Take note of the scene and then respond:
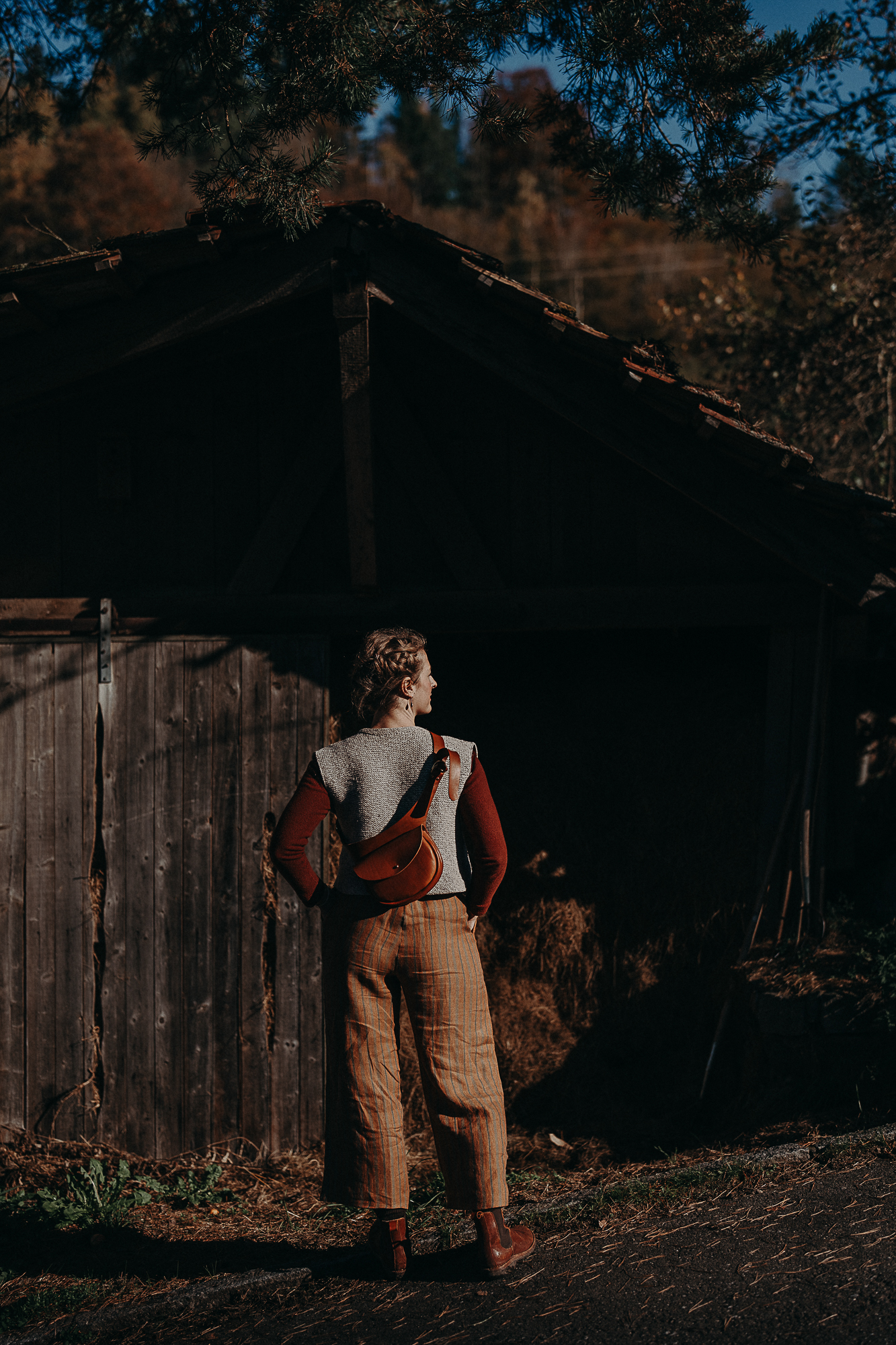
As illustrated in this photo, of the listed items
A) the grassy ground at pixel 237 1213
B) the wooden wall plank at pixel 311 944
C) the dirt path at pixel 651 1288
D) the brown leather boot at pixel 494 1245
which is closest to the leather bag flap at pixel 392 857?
the brown leather boot at pixel 494 1245

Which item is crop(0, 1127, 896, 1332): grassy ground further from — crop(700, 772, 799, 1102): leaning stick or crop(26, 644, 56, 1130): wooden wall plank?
crop(700, 772, 799, 1102): leaning stick

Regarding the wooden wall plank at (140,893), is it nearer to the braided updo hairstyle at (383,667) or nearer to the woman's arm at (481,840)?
the braided updo hairstyle at (383,667)

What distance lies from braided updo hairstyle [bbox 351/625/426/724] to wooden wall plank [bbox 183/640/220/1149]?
2.00 m

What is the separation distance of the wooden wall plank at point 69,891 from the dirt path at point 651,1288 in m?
2.05

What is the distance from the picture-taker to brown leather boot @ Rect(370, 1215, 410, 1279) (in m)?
3.46

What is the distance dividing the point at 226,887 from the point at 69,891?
0.86 metres

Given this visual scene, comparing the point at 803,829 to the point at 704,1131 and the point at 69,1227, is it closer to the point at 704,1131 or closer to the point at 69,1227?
the point at 704,1131

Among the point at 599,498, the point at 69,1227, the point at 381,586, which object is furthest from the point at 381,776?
the point at 69,1227

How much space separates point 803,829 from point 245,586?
3.28 meters

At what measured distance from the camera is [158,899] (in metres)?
5.26

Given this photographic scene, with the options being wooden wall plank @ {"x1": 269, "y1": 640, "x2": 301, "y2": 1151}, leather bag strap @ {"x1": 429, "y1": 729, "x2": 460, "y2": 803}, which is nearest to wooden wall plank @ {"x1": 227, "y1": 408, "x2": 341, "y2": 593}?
wooden wall plank @ {"x1": 269, "y1": 640, "x2": 301, "y2": 1151}

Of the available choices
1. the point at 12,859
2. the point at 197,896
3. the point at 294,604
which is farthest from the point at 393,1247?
the point at 294,604

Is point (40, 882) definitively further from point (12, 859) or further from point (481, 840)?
point (481, 840)

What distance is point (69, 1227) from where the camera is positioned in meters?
4.57
